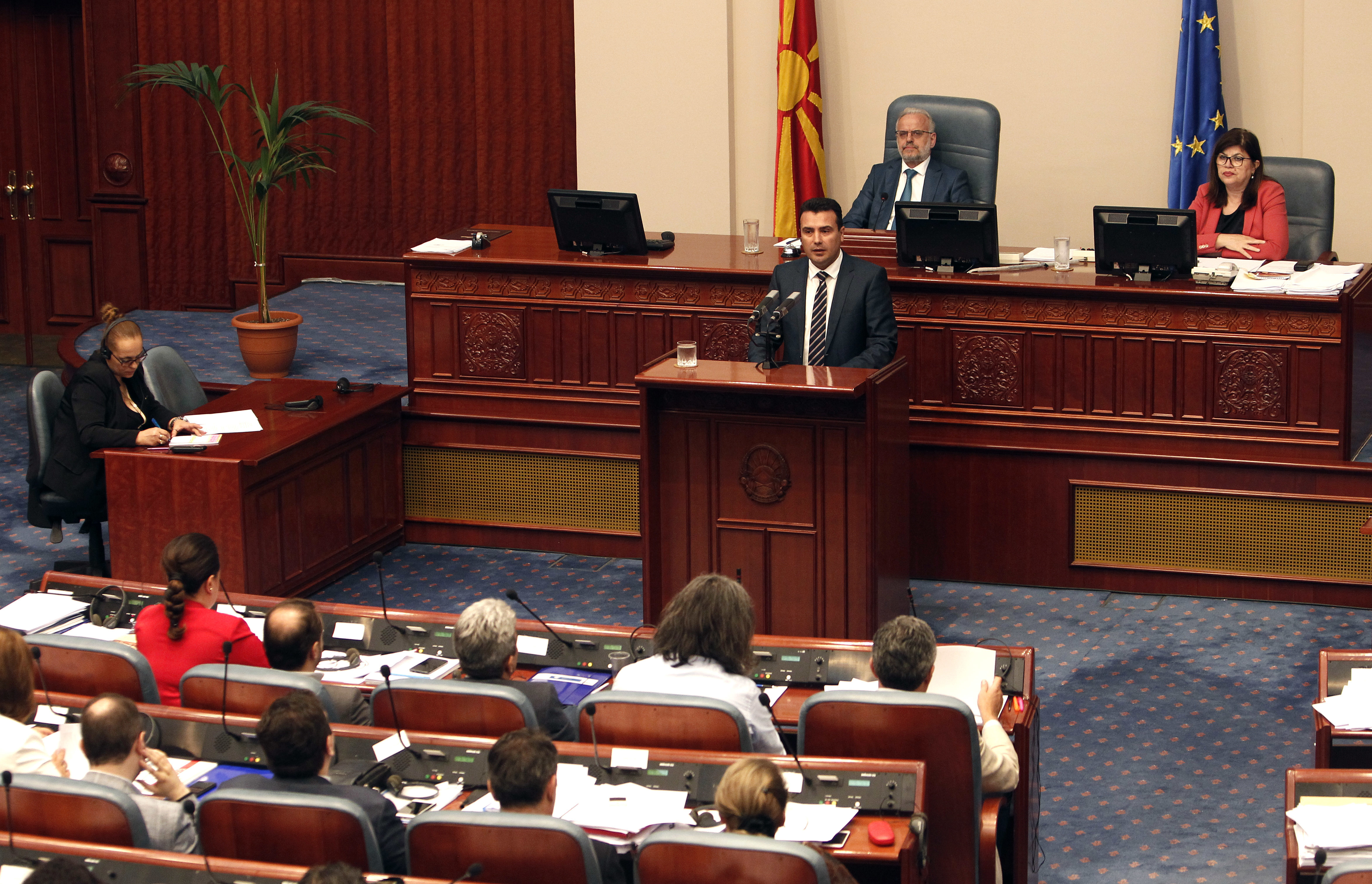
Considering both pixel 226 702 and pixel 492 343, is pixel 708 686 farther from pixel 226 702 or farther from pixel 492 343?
pixel 492 343

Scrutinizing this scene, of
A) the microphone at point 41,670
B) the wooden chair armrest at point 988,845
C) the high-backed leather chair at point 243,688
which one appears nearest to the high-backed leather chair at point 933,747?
the wooden chair armrest at point 988,845

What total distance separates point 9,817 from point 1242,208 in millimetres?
5397

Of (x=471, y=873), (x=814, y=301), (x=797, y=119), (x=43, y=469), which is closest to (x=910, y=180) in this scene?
(x=797, y=119)

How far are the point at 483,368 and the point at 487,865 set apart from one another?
425 cm

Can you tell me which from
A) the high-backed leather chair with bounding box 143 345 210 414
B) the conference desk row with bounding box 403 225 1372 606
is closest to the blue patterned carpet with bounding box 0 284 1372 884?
the conference desk row with bounding box 403 225 1372 606

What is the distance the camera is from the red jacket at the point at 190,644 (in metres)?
4.42

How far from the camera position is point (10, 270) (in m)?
11.4

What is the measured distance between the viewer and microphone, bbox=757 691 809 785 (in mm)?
3537

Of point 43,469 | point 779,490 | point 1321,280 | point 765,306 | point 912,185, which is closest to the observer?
point 779,490

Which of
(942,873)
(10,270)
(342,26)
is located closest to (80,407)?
(942,873)

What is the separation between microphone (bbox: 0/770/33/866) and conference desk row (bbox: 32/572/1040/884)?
58 cm

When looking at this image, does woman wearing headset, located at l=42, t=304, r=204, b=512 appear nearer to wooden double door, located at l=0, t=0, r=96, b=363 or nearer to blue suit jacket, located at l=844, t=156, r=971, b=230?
blue suit jacket, located at l=844, t=156, r=971, b=230

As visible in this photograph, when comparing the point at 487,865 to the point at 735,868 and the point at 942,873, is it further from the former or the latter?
the point at 942,873

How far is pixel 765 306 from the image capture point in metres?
5.84
